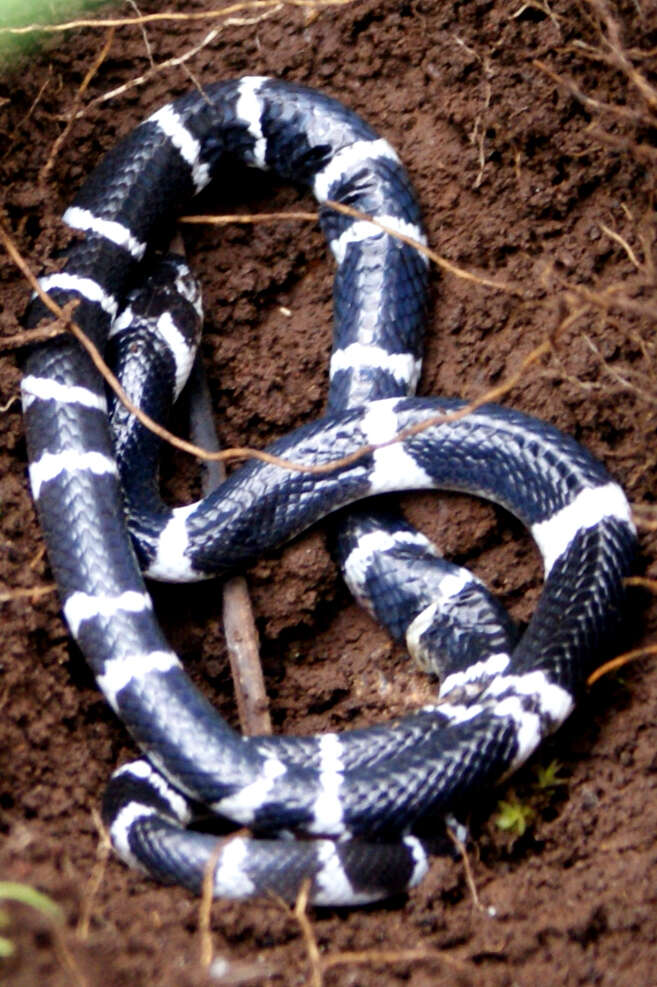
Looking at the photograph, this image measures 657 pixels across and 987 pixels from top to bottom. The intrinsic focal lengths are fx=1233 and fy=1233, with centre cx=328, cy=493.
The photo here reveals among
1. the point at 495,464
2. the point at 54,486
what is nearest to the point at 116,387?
the point at 54,486

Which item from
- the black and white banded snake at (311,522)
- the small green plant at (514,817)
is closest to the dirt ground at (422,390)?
the small green plant at (514,817)

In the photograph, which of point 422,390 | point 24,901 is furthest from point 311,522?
point 24,901

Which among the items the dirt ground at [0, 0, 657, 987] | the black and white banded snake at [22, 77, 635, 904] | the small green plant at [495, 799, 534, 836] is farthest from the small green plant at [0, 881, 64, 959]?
the small green plant at [495, 799, 534, 836]

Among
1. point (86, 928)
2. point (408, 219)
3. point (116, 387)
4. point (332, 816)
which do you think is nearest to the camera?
point (86, 928)

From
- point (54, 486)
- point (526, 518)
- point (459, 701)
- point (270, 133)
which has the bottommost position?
point (459, 701)

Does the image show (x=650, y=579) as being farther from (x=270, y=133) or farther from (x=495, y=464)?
(x=270, y=133)

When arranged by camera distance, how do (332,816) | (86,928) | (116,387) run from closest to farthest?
1. (86,928)
2. (332,816)
3. (116,387)

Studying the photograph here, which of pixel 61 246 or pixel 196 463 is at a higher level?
pixel 61 246

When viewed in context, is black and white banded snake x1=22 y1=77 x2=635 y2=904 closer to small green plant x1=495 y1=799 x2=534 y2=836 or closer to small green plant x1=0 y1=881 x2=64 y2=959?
small green plant x1=495 y1=799 x2=534 y2=836
